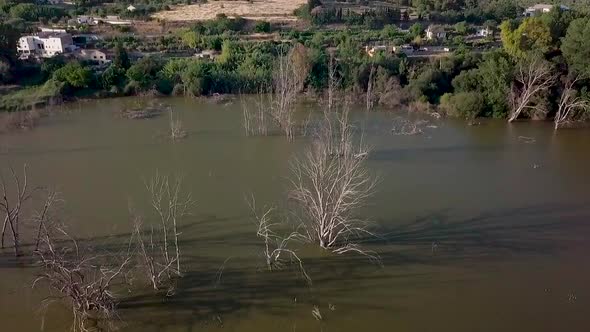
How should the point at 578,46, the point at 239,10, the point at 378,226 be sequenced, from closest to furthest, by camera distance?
the point at 378,226
the point at 578,46
the point at 239,10

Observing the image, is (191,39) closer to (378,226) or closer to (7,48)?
(7,48)

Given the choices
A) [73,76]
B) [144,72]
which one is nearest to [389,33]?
[144,72]

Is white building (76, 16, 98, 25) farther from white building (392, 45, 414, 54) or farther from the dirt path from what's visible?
white building (392, 45, 414, 54)

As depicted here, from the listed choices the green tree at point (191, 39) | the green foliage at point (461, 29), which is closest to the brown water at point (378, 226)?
the green tree at point (191, 39)

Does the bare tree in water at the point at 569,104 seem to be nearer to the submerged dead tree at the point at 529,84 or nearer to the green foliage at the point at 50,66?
the submerged dead tree at the point at 529,84

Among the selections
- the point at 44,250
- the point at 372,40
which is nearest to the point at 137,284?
the point at 44,250

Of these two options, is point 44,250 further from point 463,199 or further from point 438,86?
point 438,86
